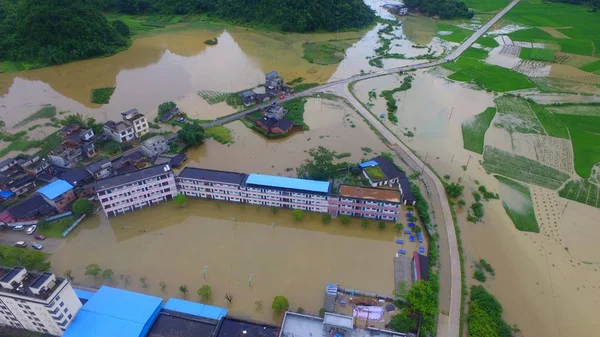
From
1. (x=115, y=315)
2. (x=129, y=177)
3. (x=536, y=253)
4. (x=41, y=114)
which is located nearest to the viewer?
(x=115, y=315)

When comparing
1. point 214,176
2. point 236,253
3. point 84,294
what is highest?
point 214,176

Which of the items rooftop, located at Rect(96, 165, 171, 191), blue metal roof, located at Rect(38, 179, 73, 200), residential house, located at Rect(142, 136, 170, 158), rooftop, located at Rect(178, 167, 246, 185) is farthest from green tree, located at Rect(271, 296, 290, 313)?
residential house, located at Rect(142, 136, 170, 158)

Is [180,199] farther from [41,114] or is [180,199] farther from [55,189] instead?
[41,114]

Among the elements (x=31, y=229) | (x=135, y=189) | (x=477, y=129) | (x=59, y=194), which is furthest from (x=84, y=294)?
(x=477, y=129)

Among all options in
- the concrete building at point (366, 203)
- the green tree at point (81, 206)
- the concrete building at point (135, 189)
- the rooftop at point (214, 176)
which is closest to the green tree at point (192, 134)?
the rooftop at point (214, 176)

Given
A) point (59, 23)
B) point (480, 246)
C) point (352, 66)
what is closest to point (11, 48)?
point (59, 23)

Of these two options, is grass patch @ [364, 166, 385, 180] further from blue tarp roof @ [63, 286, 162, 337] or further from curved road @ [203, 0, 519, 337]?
blue tarp roof @ [63, 286, 162, 337]
